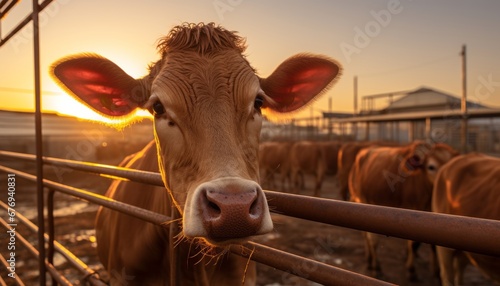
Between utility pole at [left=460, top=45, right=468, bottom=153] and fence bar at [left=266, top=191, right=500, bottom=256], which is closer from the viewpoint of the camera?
fence bar at [left=266, top=191, right=500, bottom=256]

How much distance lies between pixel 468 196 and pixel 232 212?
372 centimetres

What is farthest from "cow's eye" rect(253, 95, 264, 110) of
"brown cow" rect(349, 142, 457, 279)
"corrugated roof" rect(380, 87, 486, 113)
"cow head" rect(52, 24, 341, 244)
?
"corrugated roof" rect(380, 87, 486, 113)

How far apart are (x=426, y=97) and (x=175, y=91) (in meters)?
31.4

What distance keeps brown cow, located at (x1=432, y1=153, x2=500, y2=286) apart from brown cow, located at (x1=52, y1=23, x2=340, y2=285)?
2541 millimetres

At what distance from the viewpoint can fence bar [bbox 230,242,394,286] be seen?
2.82 ft

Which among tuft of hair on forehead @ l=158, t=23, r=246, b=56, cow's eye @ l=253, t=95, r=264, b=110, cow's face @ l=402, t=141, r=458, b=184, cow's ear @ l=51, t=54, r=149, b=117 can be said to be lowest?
cow's face @ l=402, t=141, r=458, b=184

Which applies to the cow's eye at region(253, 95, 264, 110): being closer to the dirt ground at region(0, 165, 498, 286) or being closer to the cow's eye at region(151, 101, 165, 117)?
the cow's eye at region(151, 101, 165, 117)

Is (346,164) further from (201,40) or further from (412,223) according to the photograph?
(412,223)

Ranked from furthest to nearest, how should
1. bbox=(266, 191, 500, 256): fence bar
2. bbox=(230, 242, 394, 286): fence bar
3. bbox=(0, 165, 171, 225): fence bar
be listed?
1. bbox=(0, 165, 171, 225): fence bar
2. bbox=(230, 242, 394, 286): fence bar
3. bbox=(266, 191, 500, 256): fence bar

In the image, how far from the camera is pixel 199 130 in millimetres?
1524

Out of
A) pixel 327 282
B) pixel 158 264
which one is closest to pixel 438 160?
pixel 158 264

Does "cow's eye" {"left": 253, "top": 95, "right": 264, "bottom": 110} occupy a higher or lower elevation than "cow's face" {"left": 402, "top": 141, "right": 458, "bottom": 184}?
higher

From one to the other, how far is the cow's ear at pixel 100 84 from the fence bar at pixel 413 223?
139cm

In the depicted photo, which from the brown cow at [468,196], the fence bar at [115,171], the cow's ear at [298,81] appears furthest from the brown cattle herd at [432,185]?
the fence bar at [115,171]
